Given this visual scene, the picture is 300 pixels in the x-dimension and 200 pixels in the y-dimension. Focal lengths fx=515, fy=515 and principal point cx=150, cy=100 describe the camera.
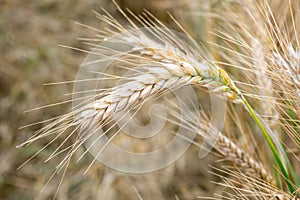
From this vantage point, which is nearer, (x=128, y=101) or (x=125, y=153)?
(x=128, y=101)

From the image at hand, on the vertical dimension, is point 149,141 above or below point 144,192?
above

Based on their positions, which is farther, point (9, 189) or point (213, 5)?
point (9, 189)

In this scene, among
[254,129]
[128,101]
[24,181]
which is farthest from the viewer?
[24,181]

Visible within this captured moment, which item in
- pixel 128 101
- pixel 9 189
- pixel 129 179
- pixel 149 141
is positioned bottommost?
pixel 9 189

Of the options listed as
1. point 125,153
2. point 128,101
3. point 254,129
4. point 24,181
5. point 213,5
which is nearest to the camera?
point 128,101

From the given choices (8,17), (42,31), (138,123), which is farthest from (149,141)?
(8,17)

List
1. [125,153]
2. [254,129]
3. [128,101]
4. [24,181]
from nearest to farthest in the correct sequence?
[128,101]
[254,129]
[125,153]
[24,181]

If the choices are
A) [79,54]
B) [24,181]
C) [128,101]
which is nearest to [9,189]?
[24,181]

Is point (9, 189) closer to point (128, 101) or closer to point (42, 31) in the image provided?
point (42, 31)

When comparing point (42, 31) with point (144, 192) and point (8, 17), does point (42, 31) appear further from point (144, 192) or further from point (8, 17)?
point (144, 192)

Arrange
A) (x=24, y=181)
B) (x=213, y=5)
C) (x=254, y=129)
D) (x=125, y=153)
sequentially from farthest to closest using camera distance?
1. (x=24, y=181)
2. (x=125, y=153)
3. (x=213, y=5)
4. (x=254, y=129)
